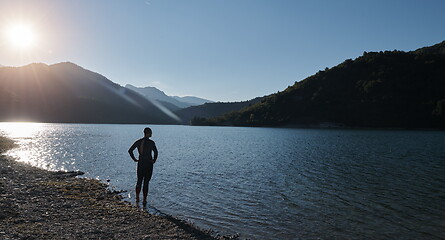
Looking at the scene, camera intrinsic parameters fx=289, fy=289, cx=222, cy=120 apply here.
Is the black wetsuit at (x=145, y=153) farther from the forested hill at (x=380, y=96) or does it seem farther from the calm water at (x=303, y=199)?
the forested hill at (x=380, y=96)

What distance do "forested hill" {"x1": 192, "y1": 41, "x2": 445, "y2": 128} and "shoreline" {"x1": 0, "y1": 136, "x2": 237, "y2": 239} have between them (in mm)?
162933

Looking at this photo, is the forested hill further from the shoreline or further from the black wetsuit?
the shoreline

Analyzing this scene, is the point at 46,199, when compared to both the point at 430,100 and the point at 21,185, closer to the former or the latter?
the point at 21,185

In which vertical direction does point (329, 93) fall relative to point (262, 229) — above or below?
above

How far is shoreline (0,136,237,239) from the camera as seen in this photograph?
30.3 ft

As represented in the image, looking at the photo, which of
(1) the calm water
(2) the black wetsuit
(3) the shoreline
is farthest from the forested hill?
(3) the shoreline

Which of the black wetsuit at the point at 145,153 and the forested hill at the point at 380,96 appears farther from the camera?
the forested hill at the point at 380,96

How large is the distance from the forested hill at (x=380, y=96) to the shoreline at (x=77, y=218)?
162933mm

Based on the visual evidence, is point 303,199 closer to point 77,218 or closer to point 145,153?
point 145,153

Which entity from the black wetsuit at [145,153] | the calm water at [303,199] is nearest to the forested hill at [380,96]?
the calm water at [303,199]

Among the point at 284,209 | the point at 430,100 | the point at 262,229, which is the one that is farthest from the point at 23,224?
the point at 430,100

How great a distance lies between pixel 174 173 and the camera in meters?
24.8

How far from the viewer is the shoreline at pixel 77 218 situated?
9.23m

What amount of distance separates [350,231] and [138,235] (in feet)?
25.9
